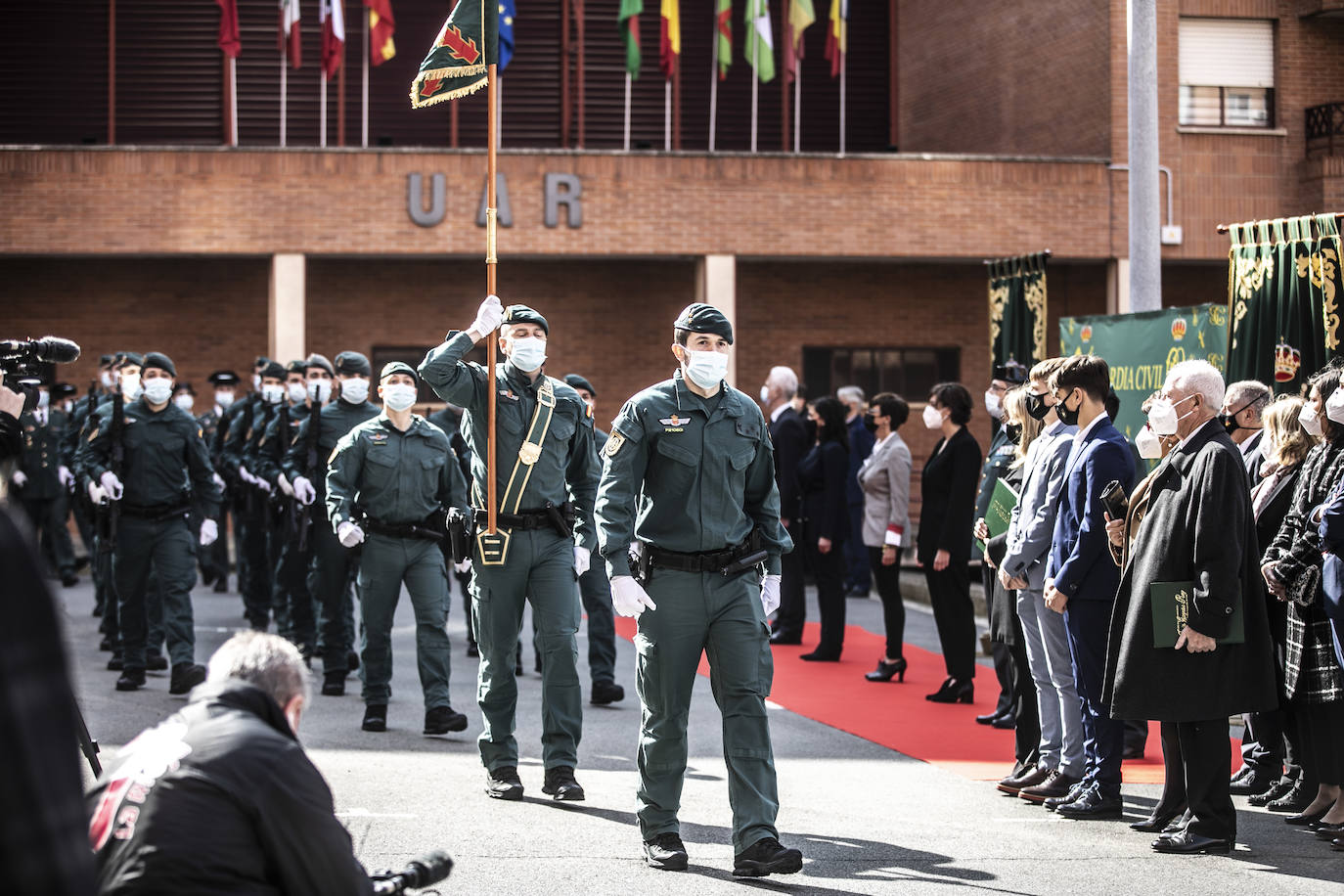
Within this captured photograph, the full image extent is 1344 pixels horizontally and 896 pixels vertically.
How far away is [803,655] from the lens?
1225cm

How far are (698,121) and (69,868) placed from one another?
27.0 metres

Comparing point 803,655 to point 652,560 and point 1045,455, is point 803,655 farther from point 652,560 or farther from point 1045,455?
point 652,560

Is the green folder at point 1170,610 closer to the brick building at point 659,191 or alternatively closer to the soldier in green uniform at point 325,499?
the soldier in green uniform at point 325,499

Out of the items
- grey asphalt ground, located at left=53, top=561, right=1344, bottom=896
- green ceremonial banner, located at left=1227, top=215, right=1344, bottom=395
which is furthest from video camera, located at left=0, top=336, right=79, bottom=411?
green ceremonial banner, located at left=1227, top=215, right=1344, bottom=395

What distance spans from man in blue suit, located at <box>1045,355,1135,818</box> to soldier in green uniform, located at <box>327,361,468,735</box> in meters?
3.60

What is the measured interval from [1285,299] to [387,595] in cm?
598

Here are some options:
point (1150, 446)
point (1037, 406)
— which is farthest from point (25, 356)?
point (1150, 446)

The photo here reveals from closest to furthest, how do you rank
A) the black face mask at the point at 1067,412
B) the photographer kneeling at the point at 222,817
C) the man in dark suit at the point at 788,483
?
the photographer kneeling at the point at 222,817, the black face mask at the point at 1067,412, the man in dark suit at the point at 788,483

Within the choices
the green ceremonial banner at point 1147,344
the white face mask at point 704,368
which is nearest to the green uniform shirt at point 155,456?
the white face mask at point 704,368

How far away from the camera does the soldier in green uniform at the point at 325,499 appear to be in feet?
34.1

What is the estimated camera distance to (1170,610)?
6219 mm

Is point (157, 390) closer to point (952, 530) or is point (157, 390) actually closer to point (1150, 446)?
point (952, 530)

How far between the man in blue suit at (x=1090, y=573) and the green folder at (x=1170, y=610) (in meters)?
0.67

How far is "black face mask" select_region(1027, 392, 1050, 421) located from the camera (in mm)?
7492
